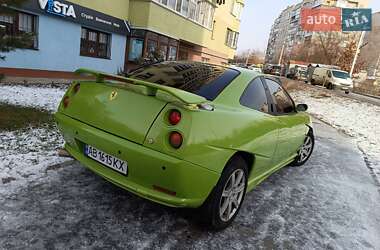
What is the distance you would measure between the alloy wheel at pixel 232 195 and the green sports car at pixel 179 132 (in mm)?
11

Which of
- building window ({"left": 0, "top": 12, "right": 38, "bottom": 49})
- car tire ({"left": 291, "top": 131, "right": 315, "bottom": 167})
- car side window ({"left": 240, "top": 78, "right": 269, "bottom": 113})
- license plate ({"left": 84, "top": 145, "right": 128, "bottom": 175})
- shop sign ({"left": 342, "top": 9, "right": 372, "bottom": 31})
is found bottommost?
car tire ({"left": 291, "top": 131, "right": 315, "bottom": 167})

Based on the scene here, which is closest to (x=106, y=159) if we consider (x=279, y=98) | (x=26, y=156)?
(x=26, y=156)

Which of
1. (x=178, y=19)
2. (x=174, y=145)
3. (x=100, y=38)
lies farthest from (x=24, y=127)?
(x=178, y=19)

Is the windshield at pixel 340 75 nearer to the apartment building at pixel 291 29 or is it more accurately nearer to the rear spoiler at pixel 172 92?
the rear spoiler at pixel 172 92

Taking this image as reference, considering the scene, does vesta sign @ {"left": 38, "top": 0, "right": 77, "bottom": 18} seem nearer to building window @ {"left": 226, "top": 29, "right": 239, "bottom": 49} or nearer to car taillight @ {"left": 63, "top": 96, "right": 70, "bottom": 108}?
car taillight @ {"left": 63, "top": 96, "right": 70, "bottom": 108}

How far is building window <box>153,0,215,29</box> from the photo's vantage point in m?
19.1

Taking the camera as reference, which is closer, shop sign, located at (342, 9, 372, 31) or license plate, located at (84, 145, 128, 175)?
license plate, located at (84, 145, 128, 175)

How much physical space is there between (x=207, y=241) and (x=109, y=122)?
1.40m

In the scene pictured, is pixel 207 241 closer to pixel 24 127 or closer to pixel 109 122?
pixel 109 122

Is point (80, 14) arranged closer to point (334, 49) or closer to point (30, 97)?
point (30, 97)

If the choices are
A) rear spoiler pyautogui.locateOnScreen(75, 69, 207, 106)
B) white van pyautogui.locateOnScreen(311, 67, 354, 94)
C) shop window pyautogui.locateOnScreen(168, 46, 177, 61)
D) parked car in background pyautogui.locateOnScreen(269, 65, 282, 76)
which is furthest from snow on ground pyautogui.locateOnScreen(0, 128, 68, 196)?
parked car in background pyautogui.locateOnScreen(269, 65, 282, 76)

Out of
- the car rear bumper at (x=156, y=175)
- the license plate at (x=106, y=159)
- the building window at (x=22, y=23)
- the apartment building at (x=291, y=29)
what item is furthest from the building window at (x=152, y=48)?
the apartment building at (x=291, y=29)

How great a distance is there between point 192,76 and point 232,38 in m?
33.3

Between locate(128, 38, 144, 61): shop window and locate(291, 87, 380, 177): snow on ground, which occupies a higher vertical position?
locate(128, 38, 144, 61): shop window
